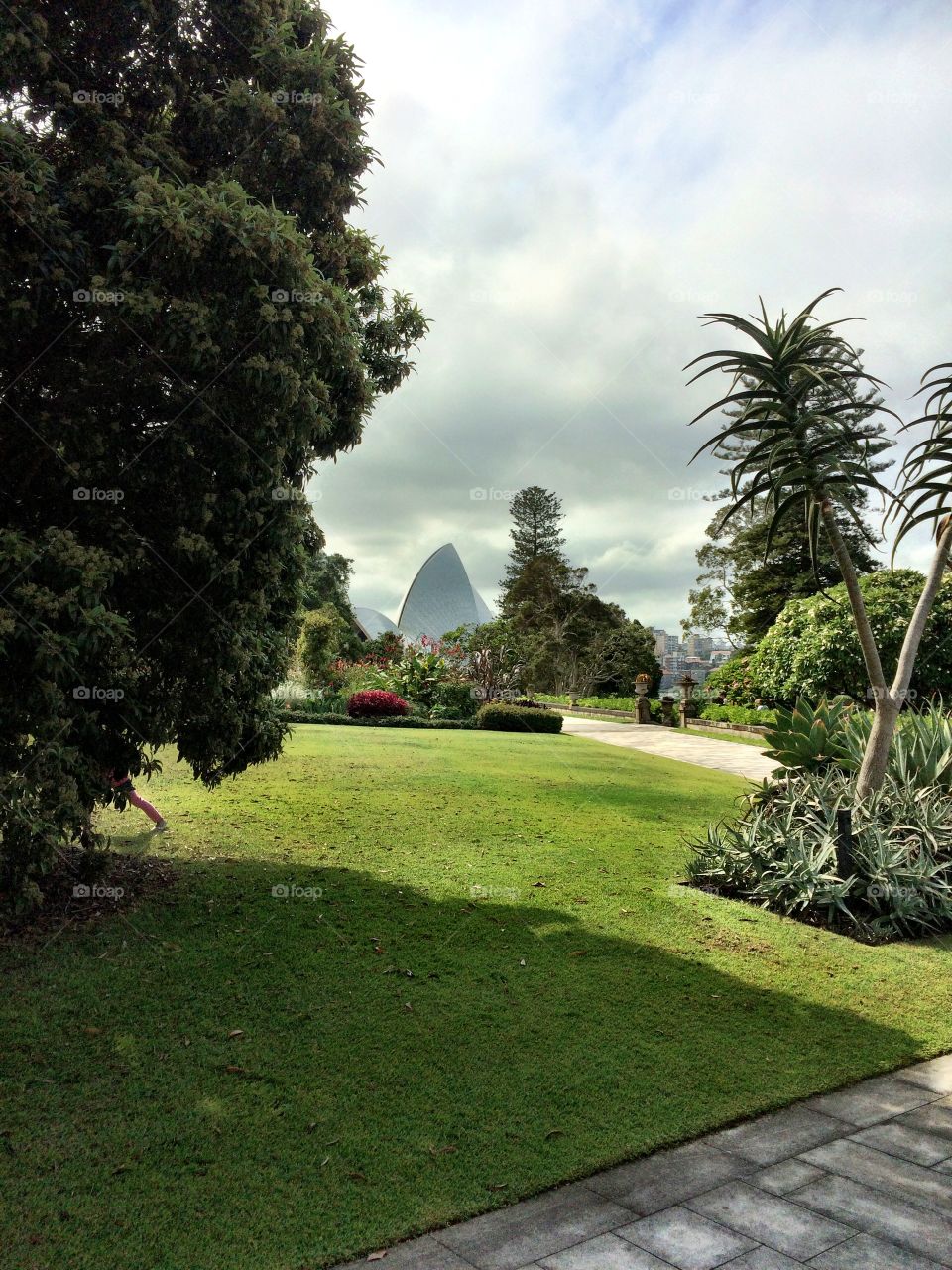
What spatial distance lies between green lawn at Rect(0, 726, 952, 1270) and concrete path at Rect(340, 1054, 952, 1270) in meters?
0.12

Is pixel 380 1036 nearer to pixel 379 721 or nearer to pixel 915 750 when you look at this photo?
pixel 915 750

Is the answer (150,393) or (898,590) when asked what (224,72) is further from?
(898,590)

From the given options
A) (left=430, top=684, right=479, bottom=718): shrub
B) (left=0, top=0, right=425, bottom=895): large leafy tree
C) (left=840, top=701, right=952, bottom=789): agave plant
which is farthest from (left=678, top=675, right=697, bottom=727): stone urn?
(left=0, top=0, right=425, bottom=895): large leafy tree

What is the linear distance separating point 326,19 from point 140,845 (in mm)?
6125

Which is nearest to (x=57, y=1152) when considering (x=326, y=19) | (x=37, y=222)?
(x=37, y=222)

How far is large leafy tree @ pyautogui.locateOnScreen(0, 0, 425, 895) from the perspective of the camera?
4.11 m

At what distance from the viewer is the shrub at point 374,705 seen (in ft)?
63.8

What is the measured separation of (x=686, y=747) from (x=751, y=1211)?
659 inches

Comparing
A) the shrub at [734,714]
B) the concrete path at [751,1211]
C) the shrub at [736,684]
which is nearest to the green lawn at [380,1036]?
the concrete path at [751,1211]

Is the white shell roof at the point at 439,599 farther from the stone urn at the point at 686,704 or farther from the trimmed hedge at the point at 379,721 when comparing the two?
the trimmed hedge at the point at 379,721

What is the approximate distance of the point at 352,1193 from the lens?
2.80 m

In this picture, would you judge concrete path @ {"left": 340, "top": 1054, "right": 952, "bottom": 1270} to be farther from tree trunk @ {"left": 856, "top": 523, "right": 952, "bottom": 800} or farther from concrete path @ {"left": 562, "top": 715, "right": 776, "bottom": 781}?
concrete path @ {"left": 562, "top": 715, "right": 776, "bottom": 781}

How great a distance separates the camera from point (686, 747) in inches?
746

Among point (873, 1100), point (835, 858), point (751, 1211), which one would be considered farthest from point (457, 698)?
point (751, 1211)
